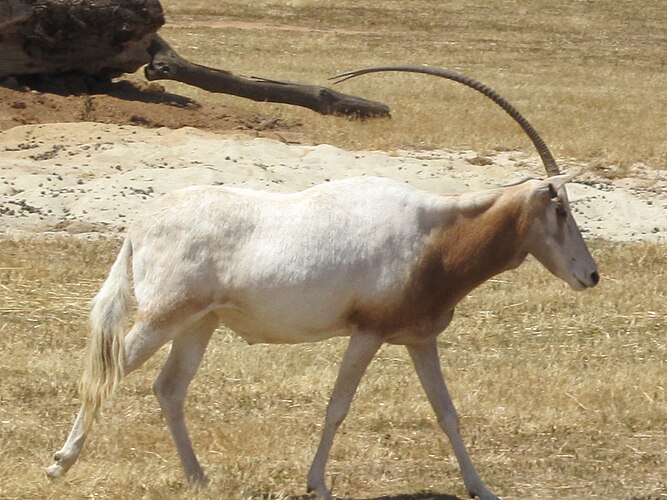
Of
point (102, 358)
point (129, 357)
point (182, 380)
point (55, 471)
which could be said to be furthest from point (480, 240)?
point (55, 471)

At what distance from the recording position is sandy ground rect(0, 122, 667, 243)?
48.1 ft

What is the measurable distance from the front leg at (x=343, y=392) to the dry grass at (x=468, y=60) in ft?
40.8

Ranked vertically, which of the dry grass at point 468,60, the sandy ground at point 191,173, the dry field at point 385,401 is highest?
the dry field at point 385,401

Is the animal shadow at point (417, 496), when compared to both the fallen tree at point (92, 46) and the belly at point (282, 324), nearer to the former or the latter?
the belly at point (282, 324)

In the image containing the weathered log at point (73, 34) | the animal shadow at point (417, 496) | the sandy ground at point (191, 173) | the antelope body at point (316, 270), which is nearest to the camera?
the antelope body at point (316, 270)

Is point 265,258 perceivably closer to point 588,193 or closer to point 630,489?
point 630,489

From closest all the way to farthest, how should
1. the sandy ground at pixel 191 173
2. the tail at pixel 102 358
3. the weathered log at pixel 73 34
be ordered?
the tail at pixel 102 358 → the sandy ground at pixel 191 173 → the weathered log at pixel 73 34

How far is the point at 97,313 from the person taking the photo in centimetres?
682

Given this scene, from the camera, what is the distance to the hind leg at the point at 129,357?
264 inches

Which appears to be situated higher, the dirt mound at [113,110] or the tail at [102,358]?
the tail at [102,358]

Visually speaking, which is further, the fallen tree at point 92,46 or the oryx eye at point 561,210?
the fallen tree at point 92,46

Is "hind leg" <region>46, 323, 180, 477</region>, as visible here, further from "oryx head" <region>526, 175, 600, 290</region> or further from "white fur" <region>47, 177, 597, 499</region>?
"oryx head" <region>526, 175, 600, 290</region>

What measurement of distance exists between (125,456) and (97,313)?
3.02 feet

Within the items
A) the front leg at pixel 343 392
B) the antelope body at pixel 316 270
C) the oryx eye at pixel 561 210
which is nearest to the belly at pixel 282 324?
the antelope body at pixel 316 270
